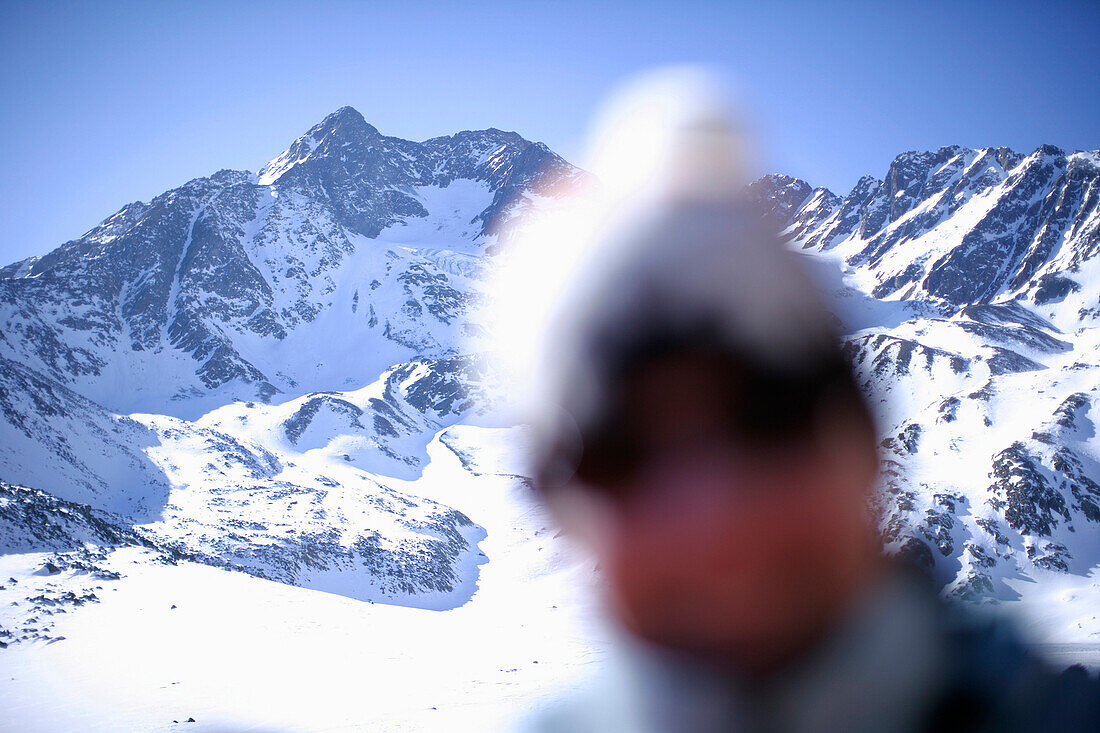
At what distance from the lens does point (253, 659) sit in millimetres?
32906

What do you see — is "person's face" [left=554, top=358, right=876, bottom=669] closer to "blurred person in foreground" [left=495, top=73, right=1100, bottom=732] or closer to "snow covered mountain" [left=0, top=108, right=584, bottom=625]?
"blurred person in foreground" [left=495, top=73, right=1100, bottom=732]

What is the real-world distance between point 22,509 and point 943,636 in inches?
2658

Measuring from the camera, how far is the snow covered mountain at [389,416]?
63469 mm

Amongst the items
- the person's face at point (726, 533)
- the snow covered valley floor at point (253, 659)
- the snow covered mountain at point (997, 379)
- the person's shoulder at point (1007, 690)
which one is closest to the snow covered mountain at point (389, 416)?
the snow covered mountain at point (997, 379)

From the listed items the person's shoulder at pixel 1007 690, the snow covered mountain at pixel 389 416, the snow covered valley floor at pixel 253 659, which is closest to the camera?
the snow covered valley floor at pixel 253 659

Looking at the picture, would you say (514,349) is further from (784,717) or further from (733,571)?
(784,717)

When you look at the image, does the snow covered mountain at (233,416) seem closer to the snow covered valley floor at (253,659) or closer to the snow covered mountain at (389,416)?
the snow covered mountain at (389,416)

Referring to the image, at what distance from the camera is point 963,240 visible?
179375 millimetres

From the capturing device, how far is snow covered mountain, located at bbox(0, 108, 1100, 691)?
63.5 metres

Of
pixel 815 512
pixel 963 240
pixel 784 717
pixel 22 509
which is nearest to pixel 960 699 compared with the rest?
pixel 784 717

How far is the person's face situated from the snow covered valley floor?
12.3 m

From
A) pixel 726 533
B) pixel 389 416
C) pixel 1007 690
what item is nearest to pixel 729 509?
pixel 726 533

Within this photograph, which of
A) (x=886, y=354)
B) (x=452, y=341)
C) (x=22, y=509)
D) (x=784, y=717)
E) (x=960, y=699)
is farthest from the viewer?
(x=452, y=341)

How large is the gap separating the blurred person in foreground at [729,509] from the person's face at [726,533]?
10.7 inches
